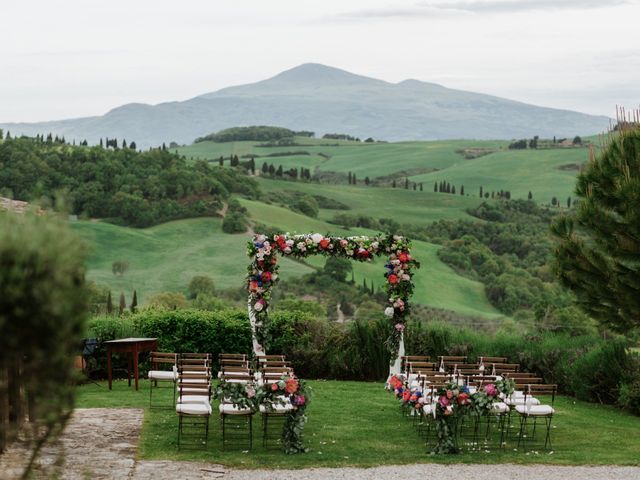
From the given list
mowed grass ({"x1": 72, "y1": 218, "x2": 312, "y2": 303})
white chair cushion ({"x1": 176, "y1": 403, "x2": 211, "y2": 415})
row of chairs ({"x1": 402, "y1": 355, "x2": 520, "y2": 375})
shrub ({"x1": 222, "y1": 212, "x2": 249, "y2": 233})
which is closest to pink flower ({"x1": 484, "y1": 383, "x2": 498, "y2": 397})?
row of chairs ({"x1": 402, "y1": 355, "x2": 520, "y2": 375})

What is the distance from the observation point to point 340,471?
10.7 meters

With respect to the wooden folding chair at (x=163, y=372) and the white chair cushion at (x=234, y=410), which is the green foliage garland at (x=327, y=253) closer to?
the wooden folding chair at (x=163, y=372)

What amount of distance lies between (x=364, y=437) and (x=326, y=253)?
6.31m

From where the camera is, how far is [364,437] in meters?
12.9

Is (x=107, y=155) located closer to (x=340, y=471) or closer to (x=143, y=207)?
(x=143, y=207)

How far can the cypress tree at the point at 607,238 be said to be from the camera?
52.8ft

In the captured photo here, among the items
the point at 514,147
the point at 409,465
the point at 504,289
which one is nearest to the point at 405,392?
the point at 409,465

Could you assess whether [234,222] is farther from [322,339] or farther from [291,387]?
[291,387]

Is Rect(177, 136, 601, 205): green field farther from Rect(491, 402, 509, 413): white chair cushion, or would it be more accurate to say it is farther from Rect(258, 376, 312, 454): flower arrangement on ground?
Rect(258, 376, 312, 454): flower arrangement on ground

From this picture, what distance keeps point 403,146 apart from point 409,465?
18400cm

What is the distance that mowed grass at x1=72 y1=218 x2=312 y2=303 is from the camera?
3388 inches

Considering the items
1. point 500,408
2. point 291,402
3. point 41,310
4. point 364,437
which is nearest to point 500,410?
point 500,408

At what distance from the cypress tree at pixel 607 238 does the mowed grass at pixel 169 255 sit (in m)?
67.4

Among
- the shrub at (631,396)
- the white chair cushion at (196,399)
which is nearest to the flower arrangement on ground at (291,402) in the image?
the white chair cushion at (196,399)
